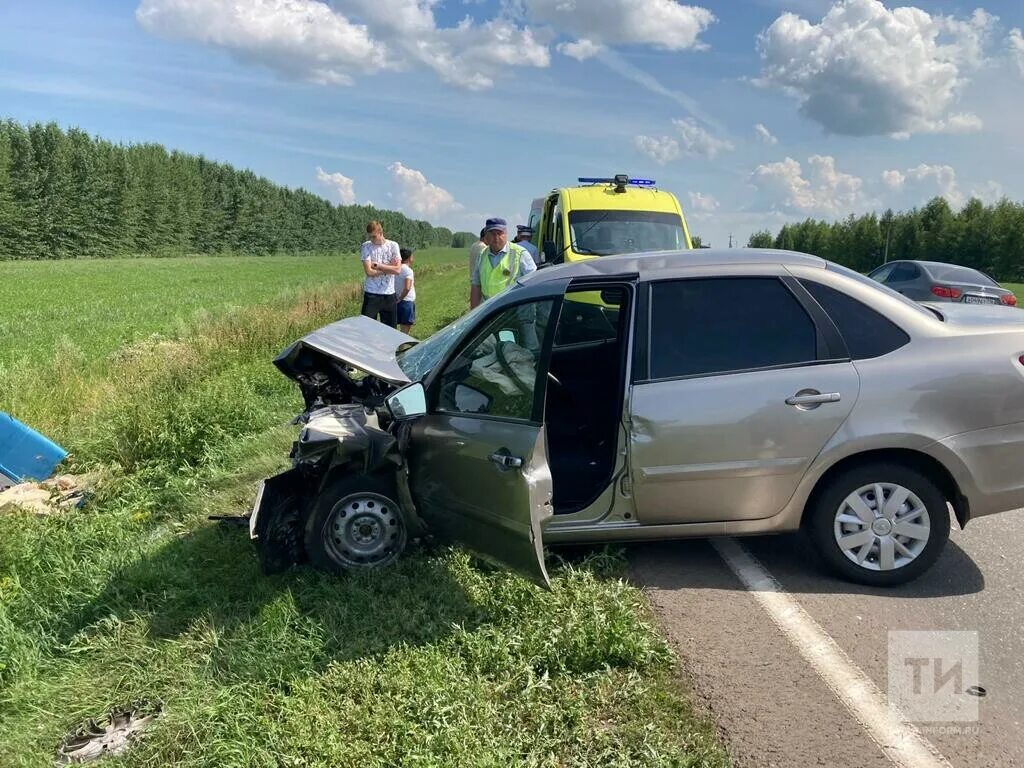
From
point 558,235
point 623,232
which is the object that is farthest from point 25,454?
point 623,232

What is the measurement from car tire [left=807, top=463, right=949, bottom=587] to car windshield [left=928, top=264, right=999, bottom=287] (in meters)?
11.9

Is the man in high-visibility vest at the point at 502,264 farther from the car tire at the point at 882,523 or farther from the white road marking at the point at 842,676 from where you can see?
the car tire at the point at 882,523

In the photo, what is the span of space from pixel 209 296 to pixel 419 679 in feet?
87.9

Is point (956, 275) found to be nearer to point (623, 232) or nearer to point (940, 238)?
point (623, 232)

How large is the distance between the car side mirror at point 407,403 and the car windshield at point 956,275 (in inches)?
525

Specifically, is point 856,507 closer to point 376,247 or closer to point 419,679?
point 419,679

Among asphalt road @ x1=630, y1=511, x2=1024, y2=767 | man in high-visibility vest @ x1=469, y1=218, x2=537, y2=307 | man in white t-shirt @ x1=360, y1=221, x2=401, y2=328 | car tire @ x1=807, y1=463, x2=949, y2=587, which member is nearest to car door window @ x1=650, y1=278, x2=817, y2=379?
car tire @ x1=807, y1=463, x2=949, y2=587

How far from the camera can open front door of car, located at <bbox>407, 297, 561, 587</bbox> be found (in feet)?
10.8

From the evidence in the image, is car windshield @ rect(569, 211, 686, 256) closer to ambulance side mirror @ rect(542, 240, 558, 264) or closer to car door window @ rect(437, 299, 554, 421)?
ambulance side mirror @ rect(542, 240, 558, 264)

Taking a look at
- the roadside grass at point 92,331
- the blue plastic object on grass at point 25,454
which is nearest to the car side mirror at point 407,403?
the blue plastic object on grass at point 25,454

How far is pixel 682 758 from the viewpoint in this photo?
99.2 inches

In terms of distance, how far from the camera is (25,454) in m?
6.17

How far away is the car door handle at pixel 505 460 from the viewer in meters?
3.34

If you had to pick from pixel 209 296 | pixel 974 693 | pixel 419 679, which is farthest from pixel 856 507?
pixel 209 296
